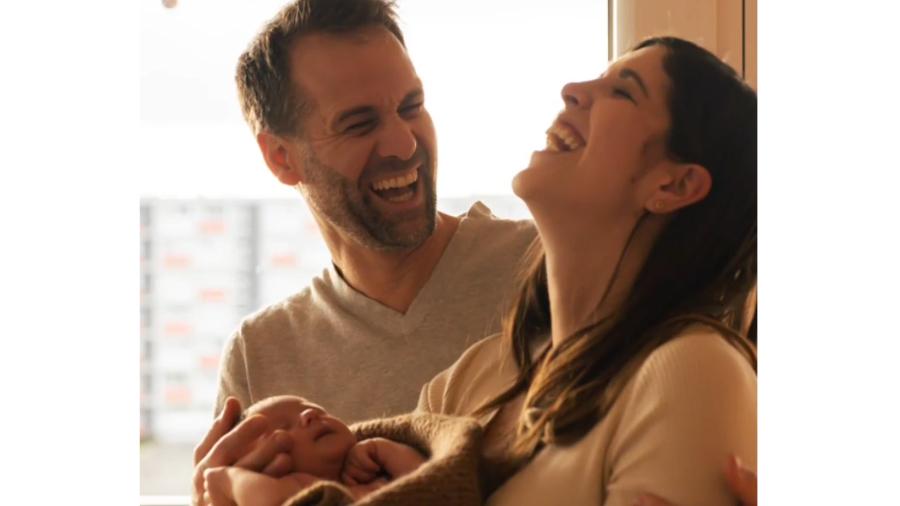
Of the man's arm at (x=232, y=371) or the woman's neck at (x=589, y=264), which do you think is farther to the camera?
the man's arm at (x=232, y=371)

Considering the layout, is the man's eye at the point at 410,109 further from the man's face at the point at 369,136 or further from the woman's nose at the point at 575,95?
the woman's nose at the point at 575,95

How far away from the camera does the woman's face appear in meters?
0.84

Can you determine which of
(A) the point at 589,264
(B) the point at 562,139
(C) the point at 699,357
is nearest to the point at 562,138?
(B) the point at 562,139

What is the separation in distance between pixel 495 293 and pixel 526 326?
38 mm

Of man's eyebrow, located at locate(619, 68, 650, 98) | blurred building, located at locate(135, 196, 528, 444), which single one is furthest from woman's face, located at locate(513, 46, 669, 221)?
blurred building, located at locate(135, 196, 528, 444)

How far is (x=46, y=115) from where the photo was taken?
88 centimetres

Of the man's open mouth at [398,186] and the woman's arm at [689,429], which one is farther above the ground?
the man's open mouth at [398,186]

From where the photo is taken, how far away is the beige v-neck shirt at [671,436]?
0.79 metres

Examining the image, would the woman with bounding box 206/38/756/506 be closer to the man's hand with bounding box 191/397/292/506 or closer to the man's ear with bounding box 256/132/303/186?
the man's hand with bounding box 191/397/292/506

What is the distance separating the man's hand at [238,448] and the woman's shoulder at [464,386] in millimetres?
118

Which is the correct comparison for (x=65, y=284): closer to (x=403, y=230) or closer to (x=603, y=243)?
(x=403, y=230)

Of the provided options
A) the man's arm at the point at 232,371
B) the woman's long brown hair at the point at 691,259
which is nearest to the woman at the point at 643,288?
the woman's long brown hair at the point at 691,259
